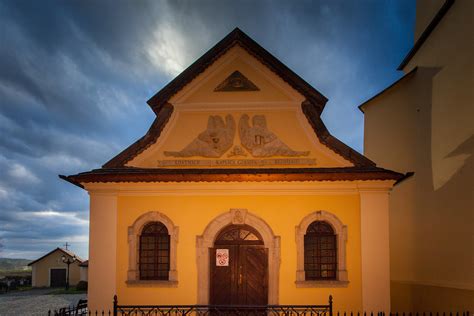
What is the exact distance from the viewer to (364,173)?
39.8 feet

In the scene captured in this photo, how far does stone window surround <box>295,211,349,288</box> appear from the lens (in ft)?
39.8

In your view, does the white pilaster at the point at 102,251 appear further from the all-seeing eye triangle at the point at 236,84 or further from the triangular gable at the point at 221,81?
the all-seeing eye triangle at the point at 236,84

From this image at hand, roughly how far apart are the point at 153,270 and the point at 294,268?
168 inches

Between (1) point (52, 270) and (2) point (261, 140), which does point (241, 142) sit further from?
(1) point (52, 270)

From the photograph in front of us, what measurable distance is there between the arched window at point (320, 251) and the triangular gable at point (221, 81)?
240 cm

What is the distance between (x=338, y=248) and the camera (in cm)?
1229

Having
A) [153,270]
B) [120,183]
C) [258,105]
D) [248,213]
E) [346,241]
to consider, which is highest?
[258,105]

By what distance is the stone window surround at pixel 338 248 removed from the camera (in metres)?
12.1

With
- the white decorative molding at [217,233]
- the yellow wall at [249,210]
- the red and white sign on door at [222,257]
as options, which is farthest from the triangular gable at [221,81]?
the red and white sign on door at [222,257]

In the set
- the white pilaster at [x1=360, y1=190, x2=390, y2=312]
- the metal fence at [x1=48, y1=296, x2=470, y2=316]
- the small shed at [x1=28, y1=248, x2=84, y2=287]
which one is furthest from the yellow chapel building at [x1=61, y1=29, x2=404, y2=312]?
the small shed at [x1=28, y1=248, x2=84, y2=287]

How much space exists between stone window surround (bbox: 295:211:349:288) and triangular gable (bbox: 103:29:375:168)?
203cm

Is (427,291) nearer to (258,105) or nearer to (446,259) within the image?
(446,259)

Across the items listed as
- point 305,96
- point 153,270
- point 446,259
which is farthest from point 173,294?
point 446,259

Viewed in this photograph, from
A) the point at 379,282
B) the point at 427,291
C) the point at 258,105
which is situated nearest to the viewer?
the point at 379,282
